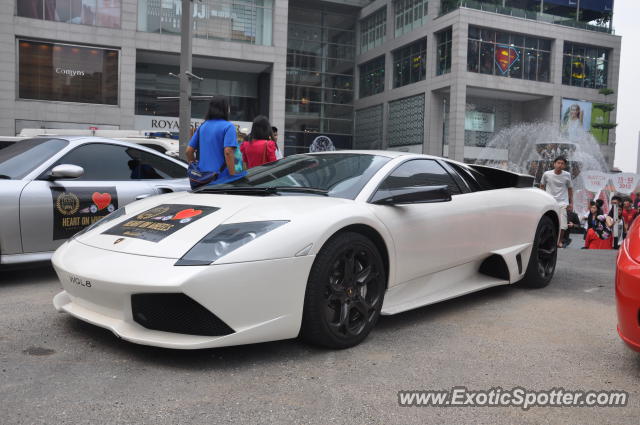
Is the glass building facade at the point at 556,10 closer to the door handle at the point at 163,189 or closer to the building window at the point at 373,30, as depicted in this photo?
the building window at the point at 373,30

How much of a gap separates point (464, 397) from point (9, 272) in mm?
4498

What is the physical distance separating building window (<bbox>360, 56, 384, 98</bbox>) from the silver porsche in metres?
40.8

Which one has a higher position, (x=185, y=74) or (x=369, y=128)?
(x=369, y=128)

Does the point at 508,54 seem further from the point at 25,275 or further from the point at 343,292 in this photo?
the point at 343,292

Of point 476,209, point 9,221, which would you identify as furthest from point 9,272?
point 476,209

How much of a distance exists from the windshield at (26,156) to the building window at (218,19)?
2445 centimetres

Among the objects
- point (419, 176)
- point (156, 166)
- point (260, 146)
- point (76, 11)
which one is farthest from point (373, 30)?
point (419, 176)

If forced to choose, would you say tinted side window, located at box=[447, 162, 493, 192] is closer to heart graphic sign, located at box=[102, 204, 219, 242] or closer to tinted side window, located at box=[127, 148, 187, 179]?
heart graphic sign, located at box=[102, 204, 219, 242]

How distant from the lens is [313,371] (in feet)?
9.46

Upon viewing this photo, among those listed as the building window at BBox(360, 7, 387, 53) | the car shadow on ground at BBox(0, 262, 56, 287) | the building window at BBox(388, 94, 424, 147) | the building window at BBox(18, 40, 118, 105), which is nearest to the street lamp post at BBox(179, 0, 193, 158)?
the car shadow on ground at BBox(0, 262, 56, 287)

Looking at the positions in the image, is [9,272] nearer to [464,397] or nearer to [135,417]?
[135,417]

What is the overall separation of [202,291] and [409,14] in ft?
138

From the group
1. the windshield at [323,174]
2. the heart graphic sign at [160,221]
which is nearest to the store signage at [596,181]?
the windshield at [323,174]

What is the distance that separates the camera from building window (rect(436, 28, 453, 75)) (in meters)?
37.2
